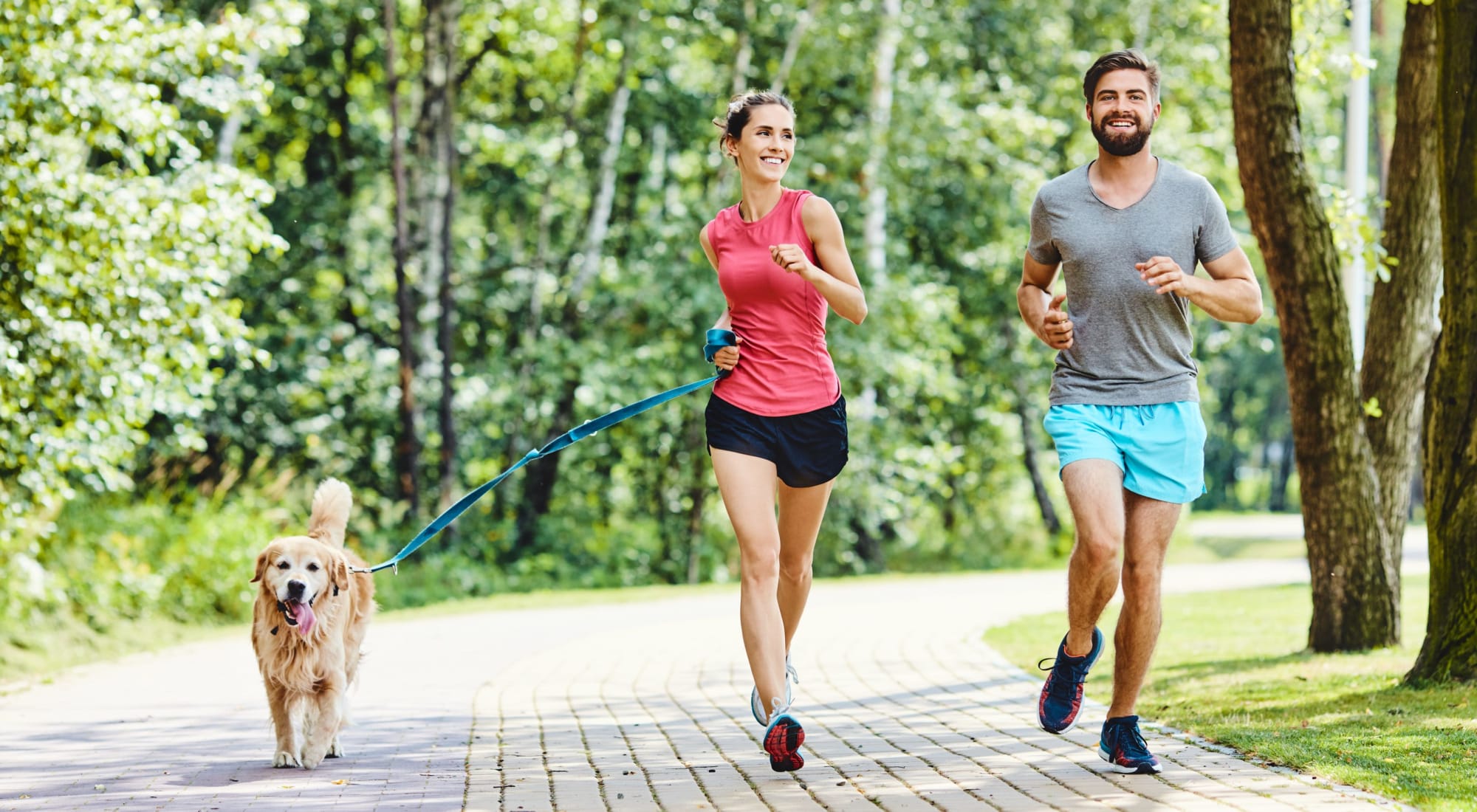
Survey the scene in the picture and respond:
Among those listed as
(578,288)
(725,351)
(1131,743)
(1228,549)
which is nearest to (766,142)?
(725,351)

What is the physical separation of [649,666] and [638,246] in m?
11.2

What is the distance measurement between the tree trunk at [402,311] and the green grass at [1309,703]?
9478 mm

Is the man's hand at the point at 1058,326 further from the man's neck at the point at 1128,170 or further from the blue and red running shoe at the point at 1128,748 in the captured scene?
the blue and red running shoe at the point at 1128,748

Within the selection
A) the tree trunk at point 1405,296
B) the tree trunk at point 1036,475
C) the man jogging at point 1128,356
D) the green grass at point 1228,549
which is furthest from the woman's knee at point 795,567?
the tree trunk at point 1036,475

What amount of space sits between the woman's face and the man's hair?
1065 mm

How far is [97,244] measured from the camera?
1018 cm

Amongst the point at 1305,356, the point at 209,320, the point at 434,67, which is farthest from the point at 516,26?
the point at 1305,356

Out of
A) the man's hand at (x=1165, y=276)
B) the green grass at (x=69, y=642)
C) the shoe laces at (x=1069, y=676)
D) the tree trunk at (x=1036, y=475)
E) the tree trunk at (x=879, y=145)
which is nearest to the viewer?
the man's hand at (x=1165, y=276)

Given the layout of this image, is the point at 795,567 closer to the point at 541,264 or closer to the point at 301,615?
the point at 301,615

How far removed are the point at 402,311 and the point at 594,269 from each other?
106 inches

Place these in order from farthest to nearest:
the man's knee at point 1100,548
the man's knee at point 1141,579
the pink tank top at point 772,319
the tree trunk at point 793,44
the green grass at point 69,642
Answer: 1. the tree trunk at point 793,44
2. the green grass at point 69,642
3. the pink tank top at point 772,319
4. the man's knee at point 1141,579
5. the man's knee at point 1100,548

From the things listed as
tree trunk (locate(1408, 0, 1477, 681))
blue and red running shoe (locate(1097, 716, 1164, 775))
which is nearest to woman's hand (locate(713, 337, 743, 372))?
blue and red running shoe (locate(1097, 716, 1164, 775))

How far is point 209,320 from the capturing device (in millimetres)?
10961

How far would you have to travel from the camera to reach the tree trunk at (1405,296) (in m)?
9.49
